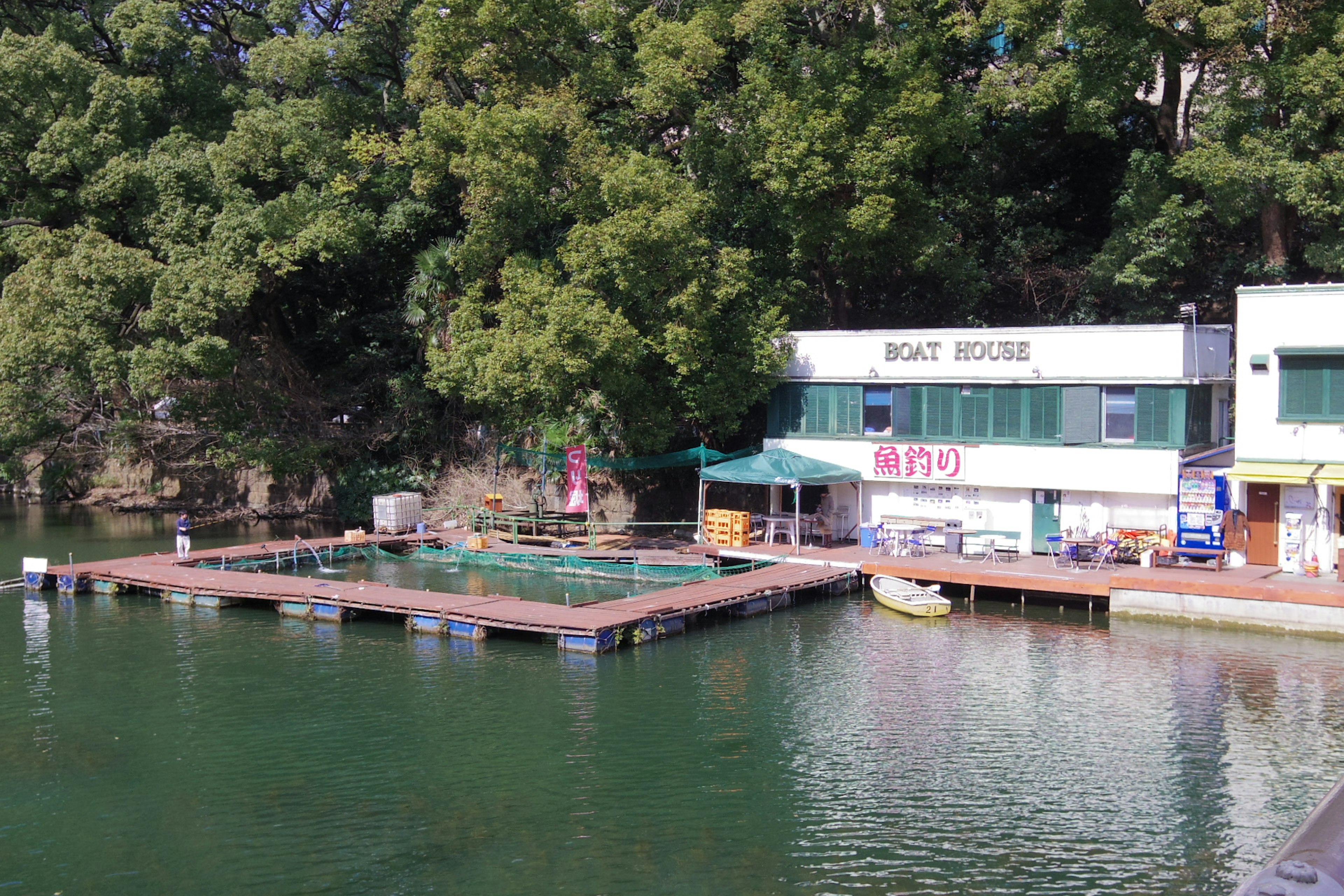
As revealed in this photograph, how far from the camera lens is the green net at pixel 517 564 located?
33062mm

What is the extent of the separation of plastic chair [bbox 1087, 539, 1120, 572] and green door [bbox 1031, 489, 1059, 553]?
6.04 feet

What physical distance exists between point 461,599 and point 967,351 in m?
15.4

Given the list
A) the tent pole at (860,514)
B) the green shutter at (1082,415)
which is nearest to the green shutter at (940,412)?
the tent pole at (860,514)

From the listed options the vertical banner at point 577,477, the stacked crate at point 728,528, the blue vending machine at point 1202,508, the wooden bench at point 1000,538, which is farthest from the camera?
the vertical banner at point 577,477

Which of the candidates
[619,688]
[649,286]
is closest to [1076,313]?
[649,286]

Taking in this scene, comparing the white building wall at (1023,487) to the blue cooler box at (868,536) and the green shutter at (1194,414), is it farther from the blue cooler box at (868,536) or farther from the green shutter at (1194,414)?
the green shutter at (1194,414)

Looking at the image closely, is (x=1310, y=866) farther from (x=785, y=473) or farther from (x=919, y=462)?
(x=919, y=462)

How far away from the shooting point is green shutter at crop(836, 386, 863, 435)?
34.8 metres

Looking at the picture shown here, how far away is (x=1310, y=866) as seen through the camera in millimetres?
8320

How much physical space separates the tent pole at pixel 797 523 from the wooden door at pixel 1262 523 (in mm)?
11319

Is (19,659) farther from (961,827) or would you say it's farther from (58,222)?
(58,222)

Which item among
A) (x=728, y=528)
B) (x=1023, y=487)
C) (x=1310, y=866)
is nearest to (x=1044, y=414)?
(x=1023, y=487)

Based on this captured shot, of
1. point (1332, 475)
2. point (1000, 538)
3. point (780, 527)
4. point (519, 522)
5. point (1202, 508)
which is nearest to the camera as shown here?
point (1332, 475)

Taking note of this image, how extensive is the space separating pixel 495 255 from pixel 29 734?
22.0 metres
